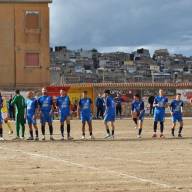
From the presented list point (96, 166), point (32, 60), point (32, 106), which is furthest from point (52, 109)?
point (32, 60)

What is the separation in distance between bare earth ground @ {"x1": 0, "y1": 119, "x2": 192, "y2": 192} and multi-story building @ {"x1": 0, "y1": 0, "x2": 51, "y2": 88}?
51245mm

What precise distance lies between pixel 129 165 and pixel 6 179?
3798 mm

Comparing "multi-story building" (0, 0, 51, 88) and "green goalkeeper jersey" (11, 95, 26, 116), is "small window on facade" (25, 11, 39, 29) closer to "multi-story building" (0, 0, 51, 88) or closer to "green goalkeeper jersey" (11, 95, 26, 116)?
"multi-story building" (0, 0, 51, 88)

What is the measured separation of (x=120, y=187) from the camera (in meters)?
13.2

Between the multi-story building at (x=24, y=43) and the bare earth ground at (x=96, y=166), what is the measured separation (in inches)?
2018

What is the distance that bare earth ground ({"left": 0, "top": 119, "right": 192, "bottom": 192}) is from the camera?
13461 mm

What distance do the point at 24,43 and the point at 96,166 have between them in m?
61.2

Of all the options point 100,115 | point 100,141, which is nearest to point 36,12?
point 100,115

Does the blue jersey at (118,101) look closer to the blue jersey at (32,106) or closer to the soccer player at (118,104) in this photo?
the soccer player at (118,104)

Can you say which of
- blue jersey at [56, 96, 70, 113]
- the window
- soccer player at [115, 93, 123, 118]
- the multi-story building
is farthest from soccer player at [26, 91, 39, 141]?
the window

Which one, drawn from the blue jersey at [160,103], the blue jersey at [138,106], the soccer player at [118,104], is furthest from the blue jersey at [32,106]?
the soccer player at [118,104]

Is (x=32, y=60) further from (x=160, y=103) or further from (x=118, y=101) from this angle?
(x=160, y=103)

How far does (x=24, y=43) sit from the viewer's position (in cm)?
7725

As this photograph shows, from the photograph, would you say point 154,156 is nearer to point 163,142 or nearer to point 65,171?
point 65,171
